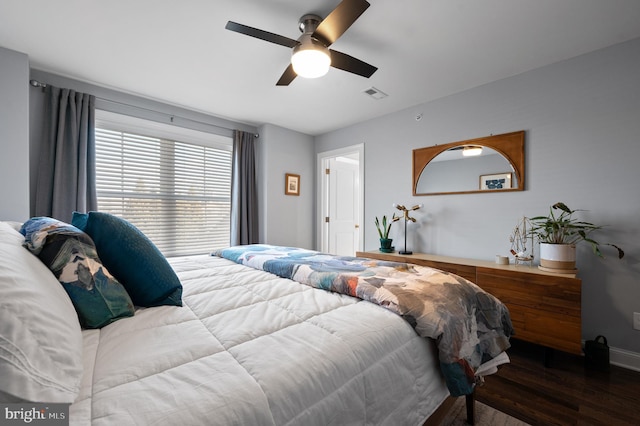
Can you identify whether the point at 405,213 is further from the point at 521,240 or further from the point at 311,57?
the point at 311,57

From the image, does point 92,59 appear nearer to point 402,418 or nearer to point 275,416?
point 275,416

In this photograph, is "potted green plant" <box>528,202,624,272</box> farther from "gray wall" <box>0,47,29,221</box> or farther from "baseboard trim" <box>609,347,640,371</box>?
"gray wall" <box>0,47,29,221</box>

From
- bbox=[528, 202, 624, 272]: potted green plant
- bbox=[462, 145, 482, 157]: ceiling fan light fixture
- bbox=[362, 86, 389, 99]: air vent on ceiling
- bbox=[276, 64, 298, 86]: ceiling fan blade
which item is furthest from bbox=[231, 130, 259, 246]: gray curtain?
bbox=[528, 202, 624, 272]: potted green plant

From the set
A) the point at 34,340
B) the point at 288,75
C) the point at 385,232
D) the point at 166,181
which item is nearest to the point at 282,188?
the point at 166,181

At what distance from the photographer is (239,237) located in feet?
12.4

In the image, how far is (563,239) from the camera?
2.22 meters

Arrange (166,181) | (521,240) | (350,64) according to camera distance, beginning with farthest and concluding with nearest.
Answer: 1. (166,181)
2. (521,240)
3. (350,64)

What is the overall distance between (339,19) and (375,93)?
147cm

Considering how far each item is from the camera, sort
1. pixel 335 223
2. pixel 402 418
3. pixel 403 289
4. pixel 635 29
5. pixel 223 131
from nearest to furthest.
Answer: pixel 402 418 → pixel 403 289 → pixel 635 29 → pixel 223 131 → pixel 335 223

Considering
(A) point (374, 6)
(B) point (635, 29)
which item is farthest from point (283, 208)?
(B) point (635, 29)

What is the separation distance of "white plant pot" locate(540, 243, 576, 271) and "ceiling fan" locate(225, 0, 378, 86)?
1.99 m

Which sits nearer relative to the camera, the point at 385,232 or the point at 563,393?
the point at 563,393

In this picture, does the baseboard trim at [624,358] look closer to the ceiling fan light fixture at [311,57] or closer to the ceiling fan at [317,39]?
the ceiling fan at [317,39]

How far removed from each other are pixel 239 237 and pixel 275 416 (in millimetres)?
3330
